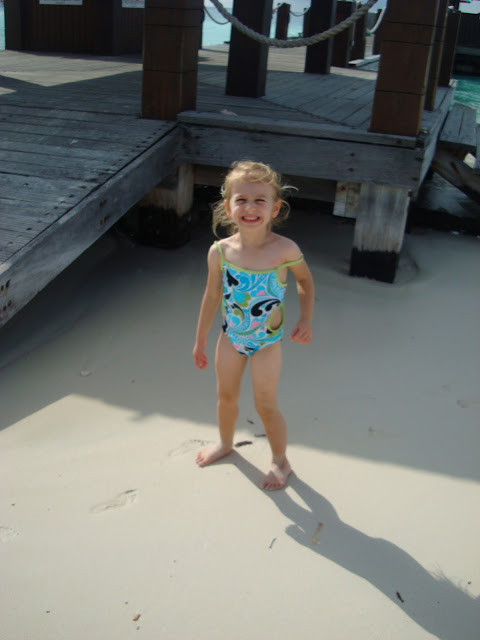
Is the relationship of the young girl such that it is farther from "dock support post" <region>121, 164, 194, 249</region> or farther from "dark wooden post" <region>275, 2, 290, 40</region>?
"dark wooden post" <region>275, 2, 290, 40</region>

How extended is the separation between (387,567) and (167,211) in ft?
11.1

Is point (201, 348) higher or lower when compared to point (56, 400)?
higher

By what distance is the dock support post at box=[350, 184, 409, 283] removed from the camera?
458 centimetres

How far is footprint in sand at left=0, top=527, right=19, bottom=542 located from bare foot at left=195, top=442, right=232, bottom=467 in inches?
30.8

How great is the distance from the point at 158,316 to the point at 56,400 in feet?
3.38

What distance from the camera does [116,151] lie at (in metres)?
4.34

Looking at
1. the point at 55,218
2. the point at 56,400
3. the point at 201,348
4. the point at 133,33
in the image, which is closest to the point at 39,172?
the point at 55,218

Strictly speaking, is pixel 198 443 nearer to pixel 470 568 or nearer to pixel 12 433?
pixel 12 433

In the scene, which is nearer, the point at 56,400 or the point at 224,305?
the point at 224,305

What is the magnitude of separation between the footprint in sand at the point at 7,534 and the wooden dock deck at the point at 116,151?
3.71 ft

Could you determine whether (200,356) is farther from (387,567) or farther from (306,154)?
(306,154)

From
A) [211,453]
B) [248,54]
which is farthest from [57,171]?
[248,54]

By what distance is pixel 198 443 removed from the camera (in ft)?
9.96

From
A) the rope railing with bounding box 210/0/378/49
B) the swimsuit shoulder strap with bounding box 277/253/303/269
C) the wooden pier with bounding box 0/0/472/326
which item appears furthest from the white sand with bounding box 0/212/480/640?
the rope railing with bounding box 210/0/378/49
